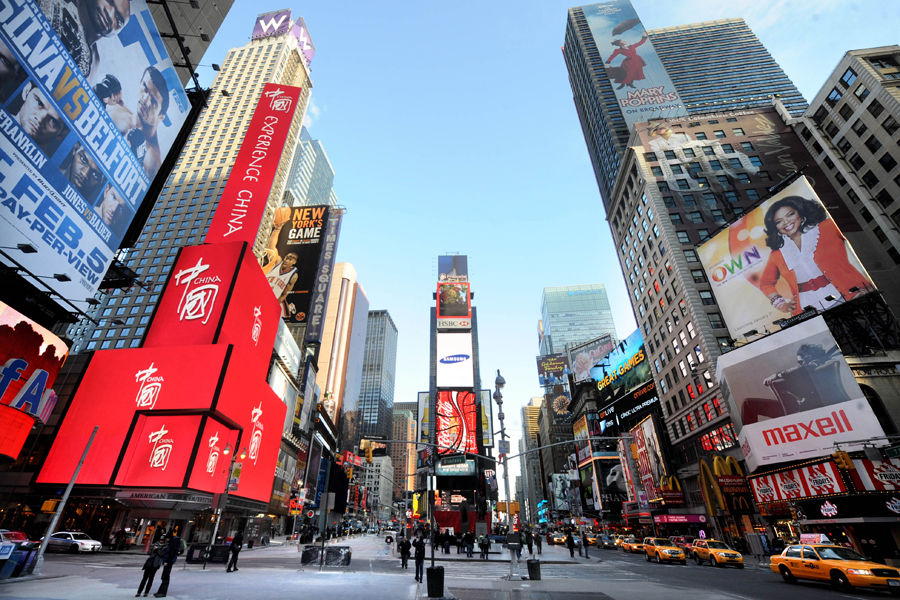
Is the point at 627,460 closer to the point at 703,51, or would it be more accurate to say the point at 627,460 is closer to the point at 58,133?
the point at 58,133

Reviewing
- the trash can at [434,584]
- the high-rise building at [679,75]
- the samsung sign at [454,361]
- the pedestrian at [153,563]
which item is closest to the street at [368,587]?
the trash can at [434,584]

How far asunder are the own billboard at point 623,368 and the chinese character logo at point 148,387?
72460mm

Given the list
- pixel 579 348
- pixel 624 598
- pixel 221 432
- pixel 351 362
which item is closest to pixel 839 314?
pixel 624 598

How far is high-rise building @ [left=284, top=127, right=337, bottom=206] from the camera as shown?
157988mm

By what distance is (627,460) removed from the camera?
2891 inches

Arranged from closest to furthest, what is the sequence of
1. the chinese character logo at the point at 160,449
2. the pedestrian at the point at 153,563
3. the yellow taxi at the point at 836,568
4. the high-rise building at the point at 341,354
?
the pedestrian at the point at 153,563 → the yellow taxi at the point at 836,568 → the chinese character logo at the point at 160,449 → the high-rise building at the point at 341,354

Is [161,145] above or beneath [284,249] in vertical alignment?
beneath

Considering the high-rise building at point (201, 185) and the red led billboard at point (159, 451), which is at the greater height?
the high-rise building at point (201, 185)

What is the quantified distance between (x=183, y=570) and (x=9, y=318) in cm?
1522

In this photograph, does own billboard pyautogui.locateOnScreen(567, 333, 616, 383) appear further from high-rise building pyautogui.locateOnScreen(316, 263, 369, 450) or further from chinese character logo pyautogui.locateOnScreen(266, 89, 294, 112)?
chinese character logo pyautogui.locateOnScreen(266, 89, 294, 112)

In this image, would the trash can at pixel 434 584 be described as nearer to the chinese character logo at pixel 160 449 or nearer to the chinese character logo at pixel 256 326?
the chinese character logo at pixel 160 449

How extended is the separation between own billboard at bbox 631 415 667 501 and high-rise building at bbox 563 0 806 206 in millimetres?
56083

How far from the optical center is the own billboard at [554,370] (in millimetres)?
147875

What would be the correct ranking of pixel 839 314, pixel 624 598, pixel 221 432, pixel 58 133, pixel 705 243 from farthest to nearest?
pixel 705 243, pixel 839 314, pixel 221 432, pixel 58 133, pixel 624 598
